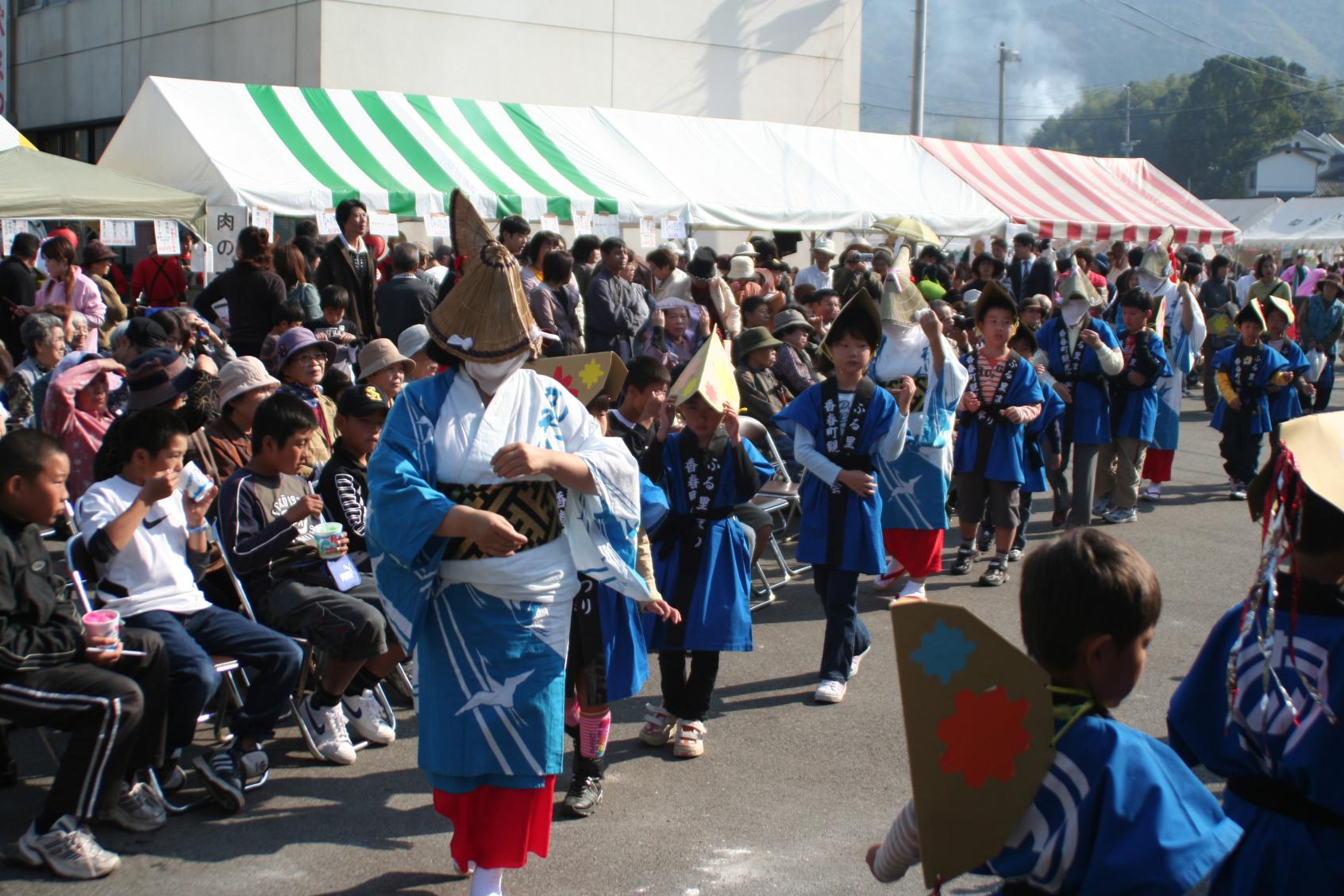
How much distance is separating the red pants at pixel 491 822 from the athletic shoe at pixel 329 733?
141 centimetres

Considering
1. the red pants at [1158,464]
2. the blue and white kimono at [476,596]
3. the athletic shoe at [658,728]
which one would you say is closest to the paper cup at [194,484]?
the blue and white kimono at [476,596]

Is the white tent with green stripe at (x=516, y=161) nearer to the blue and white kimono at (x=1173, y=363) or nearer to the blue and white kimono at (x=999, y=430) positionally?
the blue and white kimono at (x=999, y=430)

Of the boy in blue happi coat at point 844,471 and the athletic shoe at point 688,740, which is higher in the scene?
the boy in blue happi coat at point 844,471

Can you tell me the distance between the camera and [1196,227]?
858 inches

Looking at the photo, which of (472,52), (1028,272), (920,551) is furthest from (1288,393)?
(472,52)

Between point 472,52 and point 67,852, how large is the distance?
56.7ft

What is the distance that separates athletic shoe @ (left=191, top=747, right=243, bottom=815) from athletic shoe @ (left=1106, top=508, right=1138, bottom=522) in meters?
7.66

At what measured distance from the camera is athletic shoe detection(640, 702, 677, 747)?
5.30 metres

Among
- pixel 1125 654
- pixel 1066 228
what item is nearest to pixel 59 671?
pixel 1125 654

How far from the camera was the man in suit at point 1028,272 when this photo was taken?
1578cm

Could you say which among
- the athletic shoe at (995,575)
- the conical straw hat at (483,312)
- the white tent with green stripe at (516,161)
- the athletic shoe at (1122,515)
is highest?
the white tent with green stripe at (516,161)

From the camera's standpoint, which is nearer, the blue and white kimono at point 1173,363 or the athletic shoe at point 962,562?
the athletic shoe at point 962,562

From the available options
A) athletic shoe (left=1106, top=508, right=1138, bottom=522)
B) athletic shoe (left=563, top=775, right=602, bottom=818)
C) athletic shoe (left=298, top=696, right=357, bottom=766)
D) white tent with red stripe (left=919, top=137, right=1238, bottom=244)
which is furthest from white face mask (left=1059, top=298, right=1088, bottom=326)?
white tent with red stripe (left=919, top=137, right=1238, bottom=244)

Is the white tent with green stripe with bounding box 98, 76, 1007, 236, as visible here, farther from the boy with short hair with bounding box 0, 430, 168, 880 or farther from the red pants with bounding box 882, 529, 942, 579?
the boy with short hair with bounding box 0, 430, 168, 880
